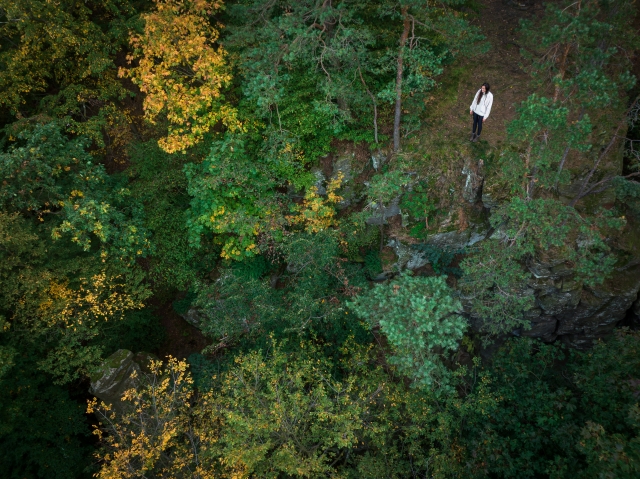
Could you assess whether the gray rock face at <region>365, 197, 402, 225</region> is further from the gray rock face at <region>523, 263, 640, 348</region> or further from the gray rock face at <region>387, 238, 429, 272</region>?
the gray rock face at <region>523, 263, 640, 348</region>

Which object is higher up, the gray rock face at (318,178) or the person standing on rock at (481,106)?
the person standing on rock at (481,106)

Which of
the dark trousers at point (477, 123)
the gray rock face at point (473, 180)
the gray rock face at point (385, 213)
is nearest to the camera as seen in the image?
the dark trousers at point (477, 123)

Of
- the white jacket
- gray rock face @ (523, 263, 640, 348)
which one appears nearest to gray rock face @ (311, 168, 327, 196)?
the white jacket

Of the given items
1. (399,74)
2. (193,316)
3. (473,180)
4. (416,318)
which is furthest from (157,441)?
(473,180)

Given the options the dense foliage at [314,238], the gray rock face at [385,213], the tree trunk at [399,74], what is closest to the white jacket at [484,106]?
the dense foliage at [314,238]

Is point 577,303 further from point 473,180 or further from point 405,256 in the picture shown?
point 405,256

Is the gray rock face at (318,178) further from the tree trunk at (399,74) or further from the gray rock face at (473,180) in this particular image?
the gray rock face at (473,180)

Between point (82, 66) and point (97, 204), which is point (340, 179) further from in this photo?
point (82, 66)
